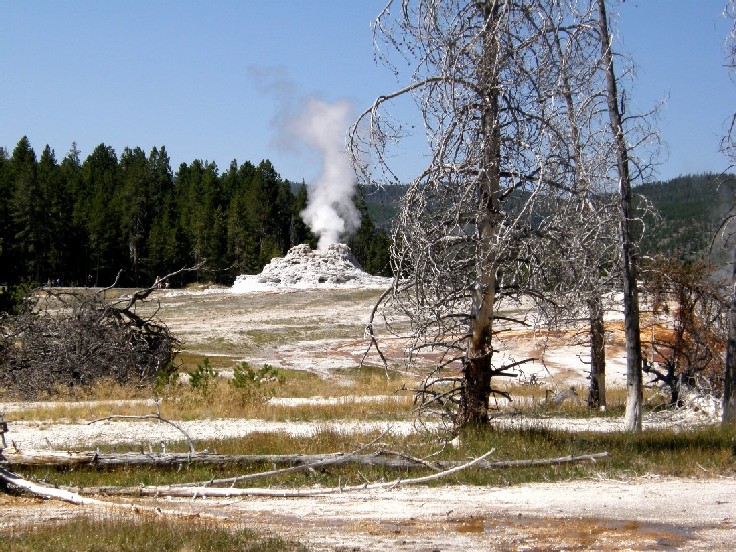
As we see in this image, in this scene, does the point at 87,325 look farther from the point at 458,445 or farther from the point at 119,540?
the point at 119,540

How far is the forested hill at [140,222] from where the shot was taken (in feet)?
284

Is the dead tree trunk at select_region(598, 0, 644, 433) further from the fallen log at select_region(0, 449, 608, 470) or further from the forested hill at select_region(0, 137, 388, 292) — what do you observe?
the forested hill at select_region(0, 137, 388, 292)

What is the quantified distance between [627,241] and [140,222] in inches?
3596

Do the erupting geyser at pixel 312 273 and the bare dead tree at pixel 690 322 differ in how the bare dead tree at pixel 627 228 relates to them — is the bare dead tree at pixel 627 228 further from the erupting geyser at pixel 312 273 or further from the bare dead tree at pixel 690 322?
the erupting geyser at pixel 312 273

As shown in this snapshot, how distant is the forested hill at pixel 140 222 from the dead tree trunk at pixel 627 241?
6642 cm

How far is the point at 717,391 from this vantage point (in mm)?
18578

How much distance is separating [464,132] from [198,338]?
1285 inches

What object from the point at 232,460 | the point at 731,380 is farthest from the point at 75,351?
the point at 731,380

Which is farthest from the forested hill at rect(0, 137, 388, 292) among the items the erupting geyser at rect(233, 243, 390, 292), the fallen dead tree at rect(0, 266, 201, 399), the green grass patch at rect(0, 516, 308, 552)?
the green grass patch at rect(0, 516, 308, 552)

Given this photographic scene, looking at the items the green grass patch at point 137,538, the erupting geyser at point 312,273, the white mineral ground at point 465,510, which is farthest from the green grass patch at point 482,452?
the erupting geyser at point 312,273

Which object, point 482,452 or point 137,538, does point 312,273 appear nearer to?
point 482,452

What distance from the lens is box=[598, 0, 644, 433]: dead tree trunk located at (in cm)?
1307

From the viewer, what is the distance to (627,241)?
1349 centimetres

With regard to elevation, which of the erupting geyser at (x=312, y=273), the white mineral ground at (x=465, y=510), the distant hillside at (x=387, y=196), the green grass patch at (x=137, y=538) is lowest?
the white mineral ground at (x=465, y=510)
